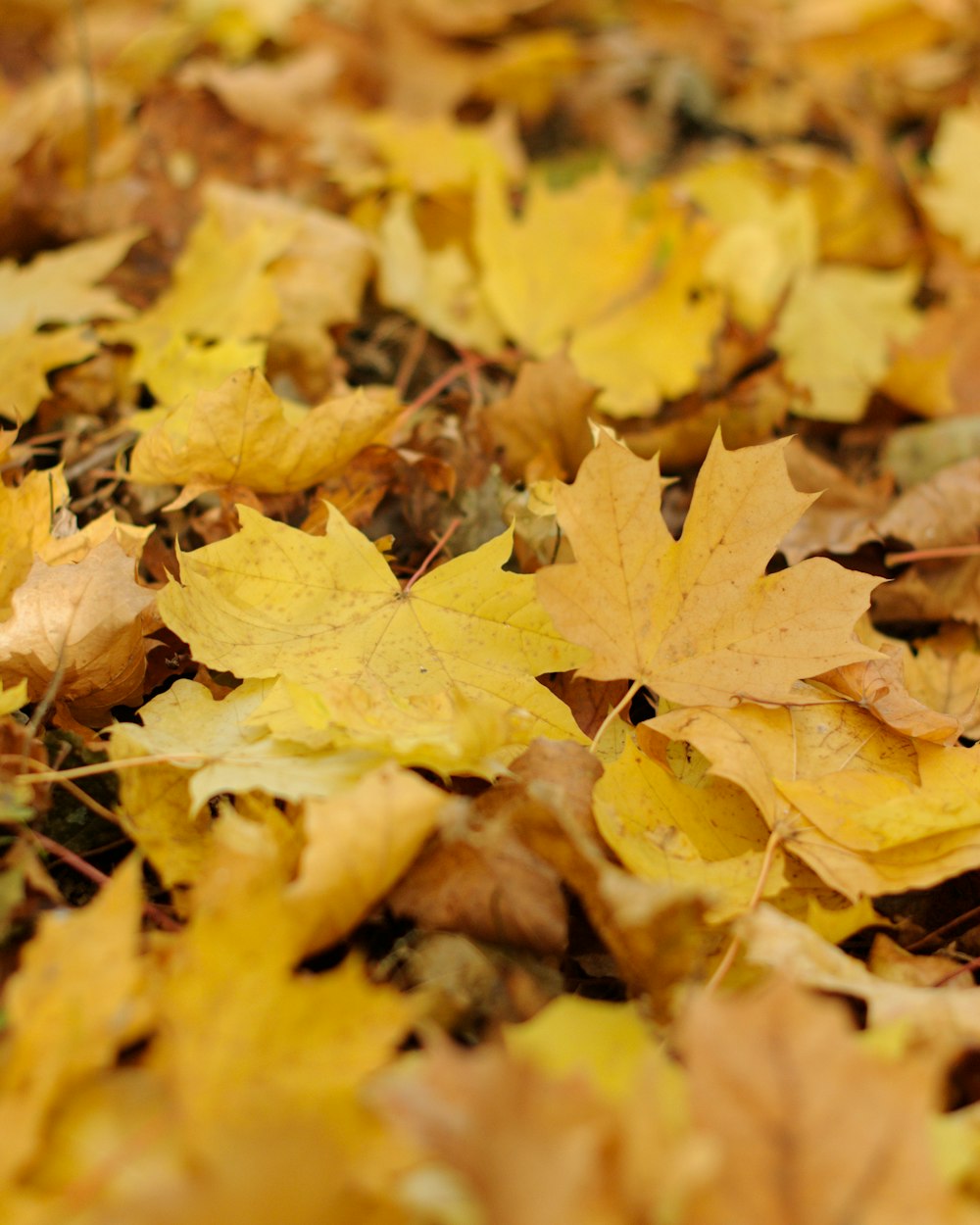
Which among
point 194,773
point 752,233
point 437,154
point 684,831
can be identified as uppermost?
point 437,154

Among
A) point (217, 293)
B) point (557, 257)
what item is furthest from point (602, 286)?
point (217, 293)

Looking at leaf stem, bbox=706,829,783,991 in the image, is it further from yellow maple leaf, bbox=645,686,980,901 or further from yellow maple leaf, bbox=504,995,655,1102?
yellow maple leaf, bbox=504,995,655,1102

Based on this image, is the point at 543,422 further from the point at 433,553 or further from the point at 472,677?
the point at 472,677

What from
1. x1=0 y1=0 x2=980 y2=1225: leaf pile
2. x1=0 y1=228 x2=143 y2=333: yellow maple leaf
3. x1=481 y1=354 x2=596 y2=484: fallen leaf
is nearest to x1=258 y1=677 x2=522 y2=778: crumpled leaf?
x1=0 y1=0 x2=980 y2=1225: leaf pile

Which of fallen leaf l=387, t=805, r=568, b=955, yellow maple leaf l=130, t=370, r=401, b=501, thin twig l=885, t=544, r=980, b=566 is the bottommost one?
thin twig l=885, t=544, r=980, b=566

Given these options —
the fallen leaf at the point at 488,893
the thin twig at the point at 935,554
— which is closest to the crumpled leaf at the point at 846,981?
the fallen leaf at the point at 488,893

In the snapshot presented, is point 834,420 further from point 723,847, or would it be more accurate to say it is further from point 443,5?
point 443,5

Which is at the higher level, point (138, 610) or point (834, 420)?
point (138, 610)

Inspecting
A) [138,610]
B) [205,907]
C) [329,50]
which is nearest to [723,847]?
[205,907]
